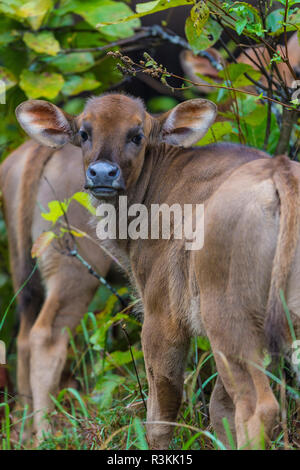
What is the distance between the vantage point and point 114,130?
4.36 metres

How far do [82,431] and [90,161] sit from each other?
1642mm

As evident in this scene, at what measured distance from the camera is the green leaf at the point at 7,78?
6203 millimetres

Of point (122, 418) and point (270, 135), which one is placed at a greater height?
point (270, 135)

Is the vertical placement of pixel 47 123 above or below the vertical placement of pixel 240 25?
below

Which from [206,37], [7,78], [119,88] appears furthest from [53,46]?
[206,37]

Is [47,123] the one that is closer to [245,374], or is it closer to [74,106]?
[245,374]

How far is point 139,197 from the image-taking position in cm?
467

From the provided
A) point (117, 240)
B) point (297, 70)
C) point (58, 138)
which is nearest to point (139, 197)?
point (117, 240)

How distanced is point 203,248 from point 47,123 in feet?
5.90

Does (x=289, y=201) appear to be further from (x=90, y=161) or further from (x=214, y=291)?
(x=90, y=161)

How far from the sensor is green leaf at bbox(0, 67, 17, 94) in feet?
20.4

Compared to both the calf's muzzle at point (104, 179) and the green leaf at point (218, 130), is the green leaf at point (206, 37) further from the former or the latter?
the calf's muzzle at point (104, 179)

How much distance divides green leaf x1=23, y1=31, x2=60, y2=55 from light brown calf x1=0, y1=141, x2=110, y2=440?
2.63ft

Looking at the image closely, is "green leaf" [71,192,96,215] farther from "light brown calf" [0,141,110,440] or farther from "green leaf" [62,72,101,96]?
"green leaf" [62,72,101,96]
